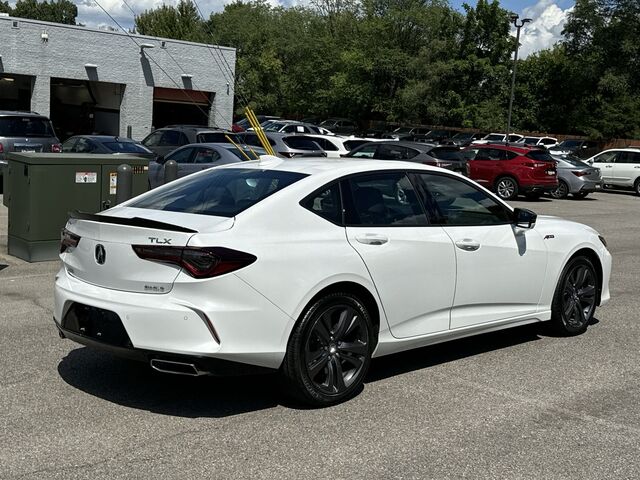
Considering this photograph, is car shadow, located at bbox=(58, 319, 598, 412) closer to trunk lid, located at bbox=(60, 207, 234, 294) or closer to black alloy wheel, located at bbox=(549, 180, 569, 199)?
trunk lid, located at bbox=(60, 207, 234, 294)

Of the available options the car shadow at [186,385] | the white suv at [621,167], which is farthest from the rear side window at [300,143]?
the car shadow at [186,385]

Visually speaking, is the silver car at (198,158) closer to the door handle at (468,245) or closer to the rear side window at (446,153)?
the rear side window at (446,153)

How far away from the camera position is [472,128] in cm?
5391

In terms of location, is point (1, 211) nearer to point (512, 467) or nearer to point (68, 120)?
point (512, 467)

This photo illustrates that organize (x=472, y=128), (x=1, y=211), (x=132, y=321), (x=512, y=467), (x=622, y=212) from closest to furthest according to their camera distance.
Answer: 1. (x=512, y=467)
2. (x=132, y=321)
3. (x=1, y=211)
4. (x=622, y=212)
5. (x=472, y=128)

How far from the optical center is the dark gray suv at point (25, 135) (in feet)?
60.0

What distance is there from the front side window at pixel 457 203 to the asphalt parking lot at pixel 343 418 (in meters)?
1.14

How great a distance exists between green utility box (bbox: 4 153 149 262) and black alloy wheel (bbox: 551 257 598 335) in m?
6.09

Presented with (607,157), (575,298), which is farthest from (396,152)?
(575,298)

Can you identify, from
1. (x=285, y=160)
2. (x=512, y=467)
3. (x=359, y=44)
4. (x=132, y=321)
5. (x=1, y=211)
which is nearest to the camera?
(x=512, y=467)

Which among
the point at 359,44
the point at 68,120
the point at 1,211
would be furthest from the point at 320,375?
the point at 359,44

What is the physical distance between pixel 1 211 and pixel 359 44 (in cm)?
4840

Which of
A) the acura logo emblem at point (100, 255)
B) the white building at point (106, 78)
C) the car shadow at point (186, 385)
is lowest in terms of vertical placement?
the car shadow at point (186, 385)

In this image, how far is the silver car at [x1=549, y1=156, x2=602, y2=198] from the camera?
26047 mm
